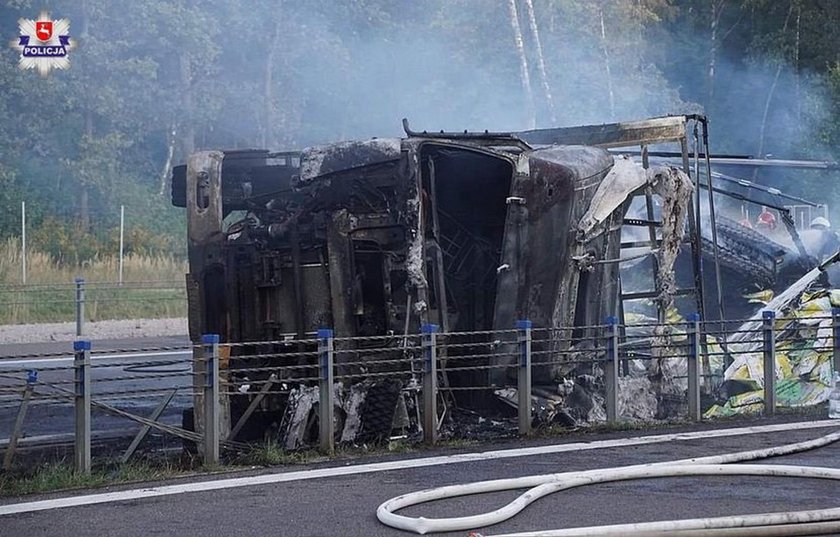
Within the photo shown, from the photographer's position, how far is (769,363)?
14758 millimetres

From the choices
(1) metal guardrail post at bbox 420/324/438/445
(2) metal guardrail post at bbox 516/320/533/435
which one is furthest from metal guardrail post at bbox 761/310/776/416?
(1) metal guardrail post at bbox 420/324/438/445

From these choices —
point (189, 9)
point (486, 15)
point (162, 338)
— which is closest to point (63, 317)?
point (162, 338)

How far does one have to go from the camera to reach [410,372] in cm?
1252

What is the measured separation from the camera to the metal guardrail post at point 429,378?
12375 mm

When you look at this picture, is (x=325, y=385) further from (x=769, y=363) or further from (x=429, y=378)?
(x=769, y=363)

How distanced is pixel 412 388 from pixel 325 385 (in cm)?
113

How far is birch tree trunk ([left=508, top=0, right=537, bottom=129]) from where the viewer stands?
104ft

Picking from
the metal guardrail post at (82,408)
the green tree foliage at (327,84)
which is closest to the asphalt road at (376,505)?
the metal guardrail post at (82,408)

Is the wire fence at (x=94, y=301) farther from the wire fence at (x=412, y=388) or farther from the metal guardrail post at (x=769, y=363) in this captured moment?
the metal guardrail post at (x=769, y=363)

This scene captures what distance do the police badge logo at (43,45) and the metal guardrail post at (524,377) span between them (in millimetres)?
23526

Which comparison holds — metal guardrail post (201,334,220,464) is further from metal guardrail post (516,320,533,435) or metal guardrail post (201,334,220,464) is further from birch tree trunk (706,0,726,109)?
birch tree trunk (706,0,726,109)

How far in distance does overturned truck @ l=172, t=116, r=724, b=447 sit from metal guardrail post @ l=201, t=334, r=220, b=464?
1.36 meters

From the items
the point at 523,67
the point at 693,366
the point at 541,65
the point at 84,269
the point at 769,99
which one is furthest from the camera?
the point at 769,99

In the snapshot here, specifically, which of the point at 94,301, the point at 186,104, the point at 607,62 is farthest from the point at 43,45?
the point at 607,62
